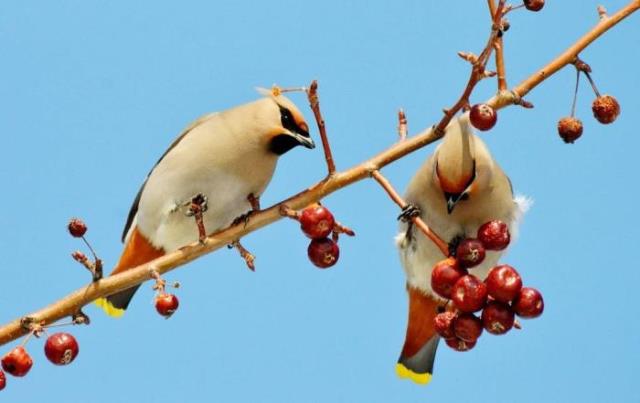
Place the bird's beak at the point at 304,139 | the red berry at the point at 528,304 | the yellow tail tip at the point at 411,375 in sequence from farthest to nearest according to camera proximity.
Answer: the yellow tail tip at the point at 411,375 < the bird's beak at the point at 304,139 < the red berry at the point at 528,304

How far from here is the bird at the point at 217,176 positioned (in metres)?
4.77

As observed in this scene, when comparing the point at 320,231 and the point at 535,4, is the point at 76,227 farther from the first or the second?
the point at 535,4

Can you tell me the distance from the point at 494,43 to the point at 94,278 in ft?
4.46

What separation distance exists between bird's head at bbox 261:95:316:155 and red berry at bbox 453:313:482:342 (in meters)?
2.04

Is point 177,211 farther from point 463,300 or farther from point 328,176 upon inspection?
point 463,300

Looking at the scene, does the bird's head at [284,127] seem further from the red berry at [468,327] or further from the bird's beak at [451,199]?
the red berry at [468,327]

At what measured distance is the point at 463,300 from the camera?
9.12 ft

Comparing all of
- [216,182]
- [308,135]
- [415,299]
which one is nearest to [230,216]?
[216,182]

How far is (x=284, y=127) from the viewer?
4840 millimetres

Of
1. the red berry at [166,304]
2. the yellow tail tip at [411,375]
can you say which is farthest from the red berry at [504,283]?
the yellow tail tip at [411,375]

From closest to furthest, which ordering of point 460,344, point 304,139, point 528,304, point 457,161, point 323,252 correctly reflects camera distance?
point 528,304 → point 460,344 → point 323,252 → point 457,161 → point 304,139

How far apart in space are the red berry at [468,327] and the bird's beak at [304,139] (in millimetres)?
1941

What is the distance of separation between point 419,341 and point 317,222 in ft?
6.47

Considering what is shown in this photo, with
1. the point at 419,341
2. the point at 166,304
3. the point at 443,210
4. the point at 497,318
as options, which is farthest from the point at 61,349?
the point at 419,341
